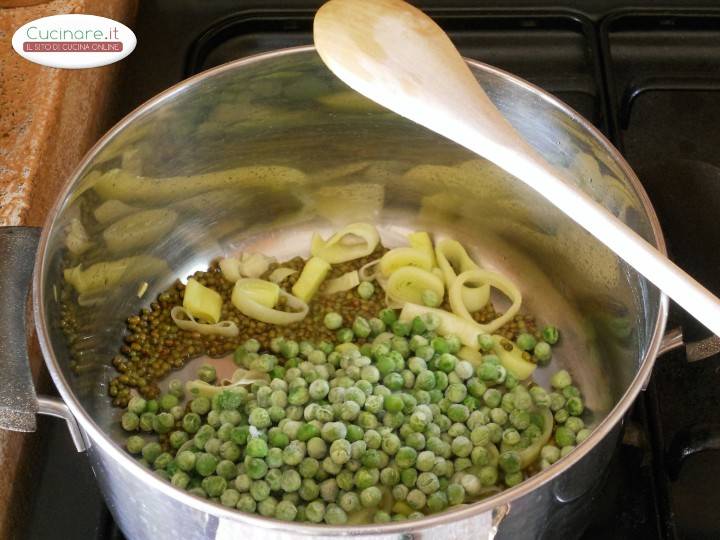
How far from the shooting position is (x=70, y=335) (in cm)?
113

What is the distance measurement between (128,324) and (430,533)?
0.66m

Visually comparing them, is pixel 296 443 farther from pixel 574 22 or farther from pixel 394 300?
pixel 574 22

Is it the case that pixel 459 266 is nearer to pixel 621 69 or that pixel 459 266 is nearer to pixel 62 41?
pixel 621 69

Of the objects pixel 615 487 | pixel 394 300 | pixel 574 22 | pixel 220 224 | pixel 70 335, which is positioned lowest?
pixel 615 487

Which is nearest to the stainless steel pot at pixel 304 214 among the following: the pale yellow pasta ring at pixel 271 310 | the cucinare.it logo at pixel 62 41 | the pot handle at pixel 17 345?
the pot handle at pixel 17 345

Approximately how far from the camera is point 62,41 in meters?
1.35

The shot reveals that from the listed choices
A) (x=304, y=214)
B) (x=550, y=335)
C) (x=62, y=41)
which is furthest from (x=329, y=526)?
(x=62, y=41)

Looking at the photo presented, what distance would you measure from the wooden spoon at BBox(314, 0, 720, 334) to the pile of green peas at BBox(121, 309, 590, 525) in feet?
1.02

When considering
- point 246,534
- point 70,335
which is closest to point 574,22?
point 70,335

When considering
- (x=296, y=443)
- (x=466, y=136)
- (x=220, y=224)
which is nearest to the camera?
(x=466, y=136)

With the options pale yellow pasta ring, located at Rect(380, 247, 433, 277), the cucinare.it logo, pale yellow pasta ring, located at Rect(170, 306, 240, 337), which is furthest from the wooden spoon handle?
the cucinare.it logo

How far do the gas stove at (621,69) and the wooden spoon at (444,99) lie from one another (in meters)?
0.27

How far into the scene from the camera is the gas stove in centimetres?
122

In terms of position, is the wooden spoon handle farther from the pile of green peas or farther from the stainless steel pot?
the pile of green peas
